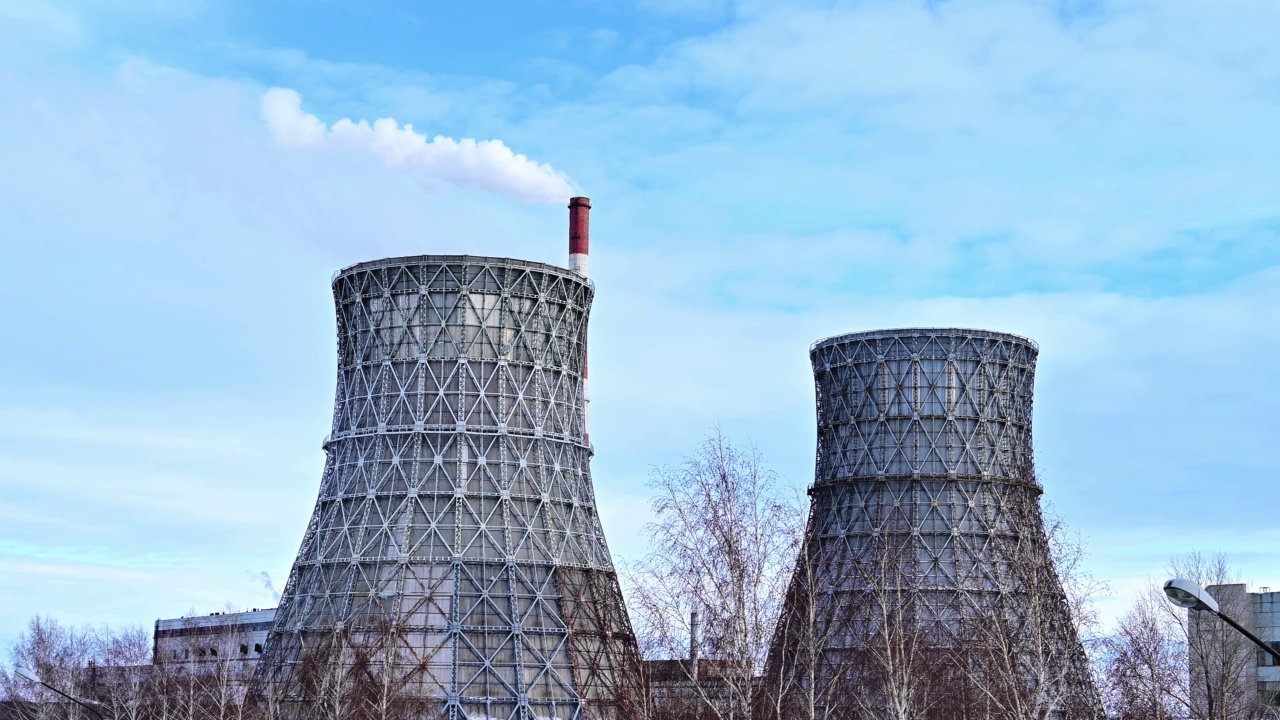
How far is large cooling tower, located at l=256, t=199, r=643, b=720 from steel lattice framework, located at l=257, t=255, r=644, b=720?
0.07 meters

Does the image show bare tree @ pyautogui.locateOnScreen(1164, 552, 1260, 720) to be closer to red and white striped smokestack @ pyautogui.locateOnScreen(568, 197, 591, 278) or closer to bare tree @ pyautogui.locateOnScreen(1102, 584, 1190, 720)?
bare tree @ pyautogui.locateOnScreen(1102, 584, 1190, 720)

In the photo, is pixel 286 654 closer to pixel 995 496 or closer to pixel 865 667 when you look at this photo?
pixel 865 667

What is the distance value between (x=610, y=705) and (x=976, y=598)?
61.2 ft

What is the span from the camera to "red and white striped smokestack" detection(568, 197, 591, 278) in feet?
247

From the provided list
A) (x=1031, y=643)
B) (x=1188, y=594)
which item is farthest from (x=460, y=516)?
(x=1188, y=594)

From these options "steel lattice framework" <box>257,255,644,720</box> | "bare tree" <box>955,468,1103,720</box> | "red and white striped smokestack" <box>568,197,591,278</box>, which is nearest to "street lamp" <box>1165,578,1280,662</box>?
"bare tree" <box>955,468,1103,720</box>

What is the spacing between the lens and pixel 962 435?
68438 millimetres

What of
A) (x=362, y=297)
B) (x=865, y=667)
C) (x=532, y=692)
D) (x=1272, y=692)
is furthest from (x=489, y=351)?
(x=1272, y=692)

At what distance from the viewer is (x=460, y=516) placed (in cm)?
5616

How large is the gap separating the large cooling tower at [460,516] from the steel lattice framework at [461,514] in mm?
66

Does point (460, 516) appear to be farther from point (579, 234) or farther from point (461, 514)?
point (579, 234)

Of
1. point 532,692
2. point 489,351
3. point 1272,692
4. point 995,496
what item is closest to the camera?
point 532,692

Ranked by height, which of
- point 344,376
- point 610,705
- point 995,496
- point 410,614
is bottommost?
point 610,705

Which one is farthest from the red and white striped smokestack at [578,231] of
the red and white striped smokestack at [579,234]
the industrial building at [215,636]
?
the industrial building at [215,636]
